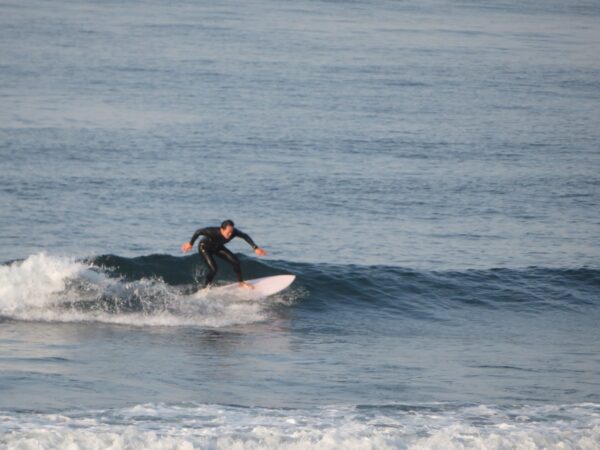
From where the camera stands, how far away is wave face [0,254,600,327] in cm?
1783

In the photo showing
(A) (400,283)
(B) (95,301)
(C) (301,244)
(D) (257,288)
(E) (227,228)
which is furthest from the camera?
(C) (301,244)

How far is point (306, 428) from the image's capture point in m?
12.4

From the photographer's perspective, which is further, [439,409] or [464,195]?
[464,195]

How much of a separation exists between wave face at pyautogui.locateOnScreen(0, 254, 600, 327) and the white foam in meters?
0.02

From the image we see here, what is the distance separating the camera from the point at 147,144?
35906 mm

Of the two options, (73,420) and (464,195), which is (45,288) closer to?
(73,420)

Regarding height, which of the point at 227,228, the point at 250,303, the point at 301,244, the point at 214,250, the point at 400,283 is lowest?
the point at 400,283

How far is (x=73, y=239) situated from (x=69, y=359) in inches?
395

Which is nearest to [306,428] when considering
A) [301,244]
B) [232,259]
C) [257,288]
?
[232,259]

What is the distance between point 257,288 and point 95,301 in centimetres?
301

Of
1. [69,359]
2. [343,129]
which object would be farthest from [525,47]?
[69,359]

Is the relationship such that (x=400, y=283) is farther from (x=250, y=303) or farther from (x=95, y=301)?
(x=95, y=301)

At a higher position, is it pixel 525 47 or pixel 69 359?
pixel 525 47

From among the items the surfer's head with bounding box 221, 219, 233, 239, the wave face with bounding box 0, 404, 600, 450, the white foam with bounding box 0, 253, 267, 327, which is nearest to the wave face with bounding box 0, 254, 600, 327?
the white foam with bounding box 0, 253, 267, 327
